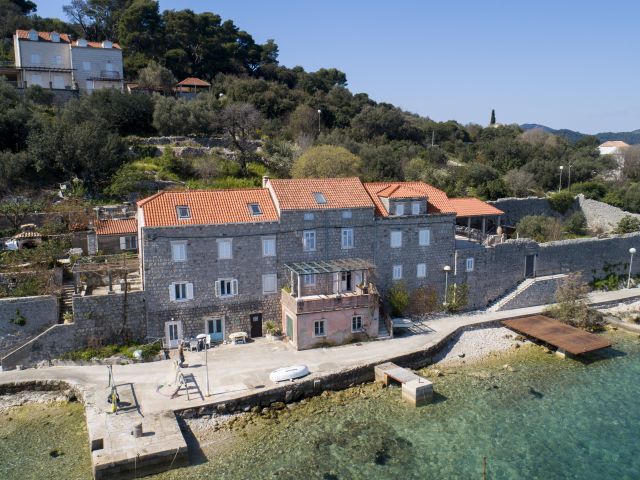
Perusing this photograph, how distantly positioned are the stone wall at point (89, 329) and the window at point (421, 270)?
15.0 m

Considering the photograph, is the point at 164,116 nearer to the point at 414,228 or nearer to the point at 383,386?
the point at 414,228

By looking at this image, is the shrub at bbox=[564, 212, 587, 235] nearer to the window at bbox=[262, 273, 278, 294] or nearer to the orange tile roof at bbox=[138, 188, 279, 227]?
the window at bbox=[262, 273, 278, 294]

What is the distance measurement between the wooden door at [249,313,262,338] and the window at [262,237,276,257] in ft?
10.6

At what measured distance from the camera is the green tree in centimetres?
4309

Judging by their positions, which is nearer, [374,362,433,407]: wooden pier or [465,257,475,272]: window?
[374,362,433,407]: wooden pier

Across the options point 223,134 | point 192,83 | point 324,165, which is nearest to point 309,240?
point 324,165

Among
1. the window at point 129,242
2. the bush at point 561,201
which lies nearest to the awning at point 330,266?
the window at point 129,242

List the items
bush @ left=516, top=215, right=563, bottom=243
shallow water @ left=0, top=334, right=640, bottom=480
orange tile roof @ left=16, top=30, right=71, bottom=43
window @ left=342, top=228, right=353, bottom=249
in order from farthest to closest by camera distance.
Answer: orange tile roof @ left=16, top=30, right=71, bottom=43, bush @ left=516, top=215, right=563, bottom=243, window @ left=342, top=228, right=353, bottom=249, shallow water @ left=0, top=334, right=640, bottom=480

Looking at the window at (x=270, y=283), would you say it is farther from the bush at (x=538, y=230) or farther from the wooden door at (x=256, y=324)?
the bush at (x=538, y=230)

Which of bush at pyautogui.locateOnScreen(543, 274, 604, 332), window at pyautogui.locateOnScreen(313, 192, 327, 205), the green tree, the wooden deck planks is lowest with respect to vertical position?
the wooden deck planks

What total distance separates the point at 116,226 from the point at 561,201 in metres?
37.8

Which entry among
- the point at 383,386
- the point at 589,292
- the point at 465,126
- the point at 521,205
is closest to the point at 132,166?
the point at 383,386

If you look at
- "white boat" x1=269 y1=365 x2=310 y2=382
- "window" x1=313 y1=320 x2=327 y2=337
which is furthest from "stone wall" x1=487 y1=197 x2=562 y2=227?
"white boat" x1=269 y1=365 x2=310 y2=382

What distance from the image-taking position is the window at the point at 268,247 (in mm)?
27281
